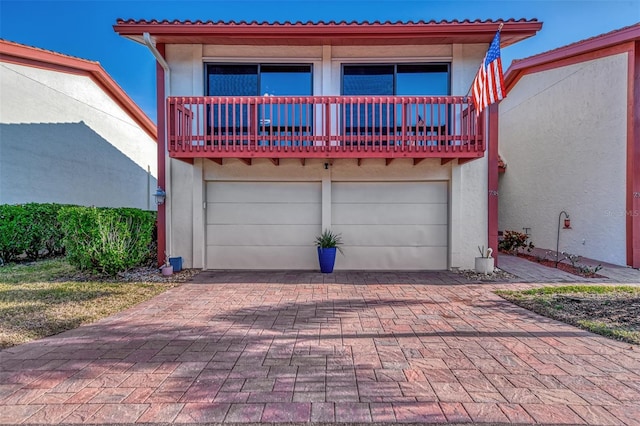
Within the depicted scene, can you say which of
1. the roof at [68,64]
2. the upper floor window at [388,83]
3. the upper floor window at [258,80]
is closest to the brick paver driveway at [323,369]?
the upper floor window at [388,83]

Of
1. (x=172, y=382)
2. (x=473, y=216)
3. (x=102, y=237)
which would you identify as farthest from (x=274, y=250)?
(x=172, y=382)

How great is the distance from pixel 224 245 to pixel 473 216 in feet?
19.7

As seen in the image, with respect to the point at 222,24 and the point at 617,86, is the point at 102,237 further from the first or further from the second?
the point at 617,86

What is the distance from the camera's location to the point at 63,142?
10.1 metres

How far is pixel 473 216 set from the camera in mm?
7859

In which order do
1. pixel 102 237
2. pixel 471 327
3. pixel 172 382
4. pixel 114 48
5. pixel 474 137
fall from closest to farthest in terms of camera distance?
pixel 172 382 < pixel 471 327 < pixel 102 237 < pixel 474 137 < pixel 114 48

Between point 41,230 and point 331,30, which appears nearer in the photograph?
point 331,30

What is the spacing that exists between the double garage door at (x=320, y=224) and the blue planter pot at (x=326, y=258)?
0.48 meters

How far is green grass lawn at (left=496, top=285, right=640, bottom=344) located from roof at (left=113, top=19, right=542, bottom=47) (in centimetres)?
533

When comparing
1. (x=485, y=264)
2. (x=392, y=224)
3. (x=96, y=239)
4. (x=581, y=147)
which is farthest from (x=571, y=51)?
(x=96, y=239)

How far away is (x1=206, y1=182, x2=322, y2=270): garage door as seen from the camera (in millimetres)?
8156

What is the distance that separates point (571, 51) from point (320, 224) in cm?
820

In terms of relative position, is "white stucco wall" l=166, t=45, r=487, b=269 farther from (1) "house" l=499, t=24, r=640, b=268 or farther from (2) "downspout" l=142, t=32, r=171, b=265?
(1) "house" l=499, t=24, r=640, b=268

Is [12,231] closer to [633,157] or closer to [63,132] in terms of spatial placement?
[63,132]
